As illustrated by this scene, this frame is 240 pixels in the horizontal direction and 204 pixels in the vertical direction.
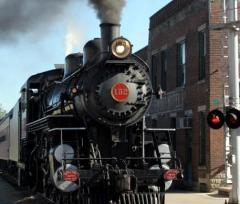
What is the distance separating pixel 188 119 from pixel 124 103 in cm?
973

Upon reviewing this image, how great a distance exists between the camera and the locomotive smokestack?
1109cm

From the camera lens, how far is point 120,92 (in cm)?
1066

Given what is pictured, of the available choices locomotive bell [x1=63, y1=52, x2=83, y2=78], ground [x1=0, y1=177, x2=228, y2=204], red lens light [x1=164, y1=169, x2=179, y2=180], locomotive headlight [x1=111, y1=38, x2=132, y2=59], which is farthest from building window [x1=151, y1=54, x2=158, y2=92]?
red lens light [x1=164, y1=169, x2=179, y2=180]

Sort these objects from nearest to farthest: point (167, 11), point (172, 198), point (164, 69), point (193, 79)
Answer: point (172, 198) → point (193, 79) → point (167, 11) → point (164, 69)

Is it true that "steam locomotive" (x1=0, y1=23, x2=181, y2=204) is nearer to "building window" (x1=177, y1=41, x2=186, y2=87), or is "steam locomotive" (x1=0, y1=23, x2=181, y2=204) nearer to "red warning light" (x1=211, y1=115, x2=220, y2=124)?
"red warning light" (x1=211, y1=115, x2=220, y2=124)

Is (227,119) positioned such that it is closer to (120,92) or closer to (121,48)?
(120,92)

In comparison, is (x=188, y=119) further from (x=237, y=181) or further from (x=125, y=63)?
(x=125, y=63)

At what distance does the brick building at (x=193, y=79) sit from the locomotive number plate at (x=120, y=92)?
6.68m

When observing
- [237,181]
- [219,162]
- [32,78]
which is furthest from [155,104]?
[237,181]

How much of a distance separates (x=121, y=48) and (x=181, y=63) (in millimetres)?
10843

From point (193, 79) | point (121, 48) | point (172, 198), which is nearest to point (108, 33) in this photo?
point (121, 48)

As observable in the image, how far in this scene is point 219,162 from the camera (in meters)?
18.1

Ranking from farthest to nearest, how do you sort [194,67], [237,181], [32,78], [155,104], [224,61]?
[155,104] → [194,67] → [224,61] → [32,78] → [237,181]

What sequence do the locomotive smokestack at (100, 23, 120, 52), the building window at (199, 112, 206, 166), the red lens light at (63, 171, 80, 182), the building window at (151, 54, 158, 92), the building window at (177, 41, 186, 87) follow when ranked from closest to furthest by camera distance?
the red lens light at (63, 171, 80, 182), the locomotive smokestack at (100, 23, 120, 52), the building window at (199, 112, 206, 166), the building window at (177, 41, 186, 87), the building window at (151, 54, 158, 92)
